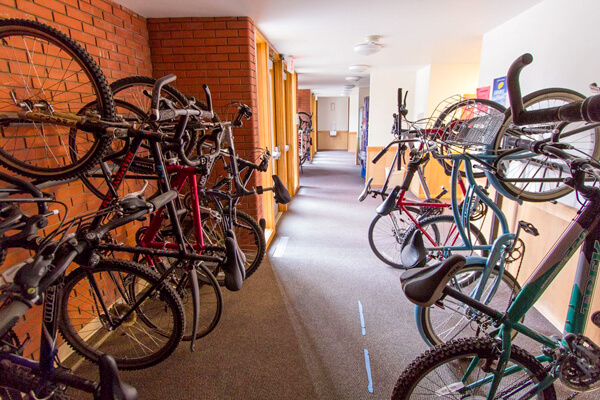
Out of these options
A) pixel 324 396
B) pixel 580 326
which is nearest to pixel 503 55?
pixel 580 326

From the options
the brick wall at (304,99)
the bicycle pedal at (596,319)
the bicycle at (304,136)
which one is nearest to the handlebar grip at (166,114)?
the bicycle pedal at (596,319)

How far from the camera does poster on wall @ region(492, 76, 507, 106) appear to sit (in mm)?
2783

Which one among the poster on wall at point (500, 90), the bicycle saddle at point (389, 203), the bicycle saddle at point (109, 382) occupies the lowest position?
the bicycle saddle at point (109, 382)

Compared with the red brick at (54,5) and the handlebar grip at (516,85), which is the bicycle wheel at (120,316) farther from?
the handlebar grip at (516,85)

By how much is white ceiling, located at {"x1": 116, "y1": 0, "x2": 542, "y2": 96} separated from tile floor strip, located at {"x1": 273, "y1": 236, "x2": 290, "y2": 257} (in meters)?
2.16

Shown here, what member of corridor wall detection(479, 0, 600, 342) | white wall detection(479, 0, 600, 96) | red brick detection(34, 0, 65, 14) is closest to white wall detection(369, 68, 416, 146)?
white wall detection(479, 0, 600, 96)

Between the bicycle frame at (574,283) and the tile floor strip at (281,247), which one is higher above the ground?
the bicycle frame at (574,283)

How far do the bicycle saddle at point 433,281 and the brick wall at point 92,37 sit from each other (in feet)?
6.08

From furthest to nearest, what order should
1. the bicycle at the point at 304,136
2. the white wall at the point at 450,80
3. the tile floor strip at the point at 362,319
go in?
the bicycle at the point at 304,136 → the white wall at the point at 450,80 → the tile floor strip at the point at 362,319

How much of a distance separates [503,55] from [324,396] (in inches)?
121

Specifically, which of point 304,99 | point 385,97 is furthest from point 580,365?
point 304,99

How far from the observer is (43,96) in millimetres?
1706

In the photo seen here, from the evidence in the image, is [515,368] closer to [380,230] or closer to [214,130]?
[214,130]

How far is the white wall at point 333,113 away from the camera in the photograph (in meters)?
13.0
